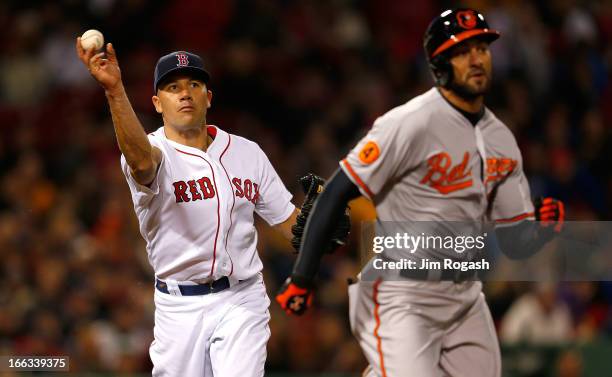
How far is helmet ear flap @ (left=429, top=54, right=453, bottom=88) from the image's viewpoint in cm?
466

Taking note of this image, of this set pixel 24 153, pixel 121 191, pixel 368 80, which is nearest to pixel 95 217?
pixel 121 191

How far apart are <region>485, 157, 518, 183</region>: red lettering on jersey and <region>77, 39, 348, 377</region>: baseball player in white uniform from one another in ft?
3.60

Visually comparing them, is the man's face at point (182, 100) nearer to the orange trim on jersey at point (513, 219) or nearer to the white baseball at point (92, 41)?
the white baseball at point (92, 41)

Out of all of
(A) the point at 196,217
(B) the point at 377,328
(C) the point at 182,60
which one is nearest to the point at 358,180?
(B) the point at 377,328

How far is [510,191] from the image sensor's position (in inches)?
193

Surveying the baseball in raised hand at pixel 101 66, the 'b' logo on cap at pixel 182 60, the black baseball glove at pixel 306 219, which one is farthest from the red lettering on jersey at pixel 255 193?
the baseball in raised hand at pixel 101 66

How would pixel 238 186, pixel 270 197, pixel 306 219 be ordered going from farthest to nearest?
pixel 270 197 < pixel 306 219 < pixel 238 186

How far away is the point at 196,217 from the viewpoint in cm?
484

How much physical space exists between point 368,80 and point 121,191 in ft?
8.71

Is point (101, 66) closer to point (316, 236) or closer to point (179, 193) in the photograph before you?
point (179, 193)

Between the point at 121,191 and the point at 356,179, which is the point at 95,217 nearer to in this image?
the point at 121,191

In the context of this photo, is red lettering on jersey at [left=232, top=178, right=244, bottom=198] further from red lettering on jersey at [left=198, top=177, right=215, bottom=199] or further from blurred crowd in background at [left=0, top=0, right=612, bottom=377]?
blurred crowd in background at [left=0, top=0, right=612, bottom=377]

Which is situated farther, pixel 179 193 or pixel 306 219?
pixel 306 219

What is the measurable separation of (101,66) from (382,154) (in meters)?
1.20
